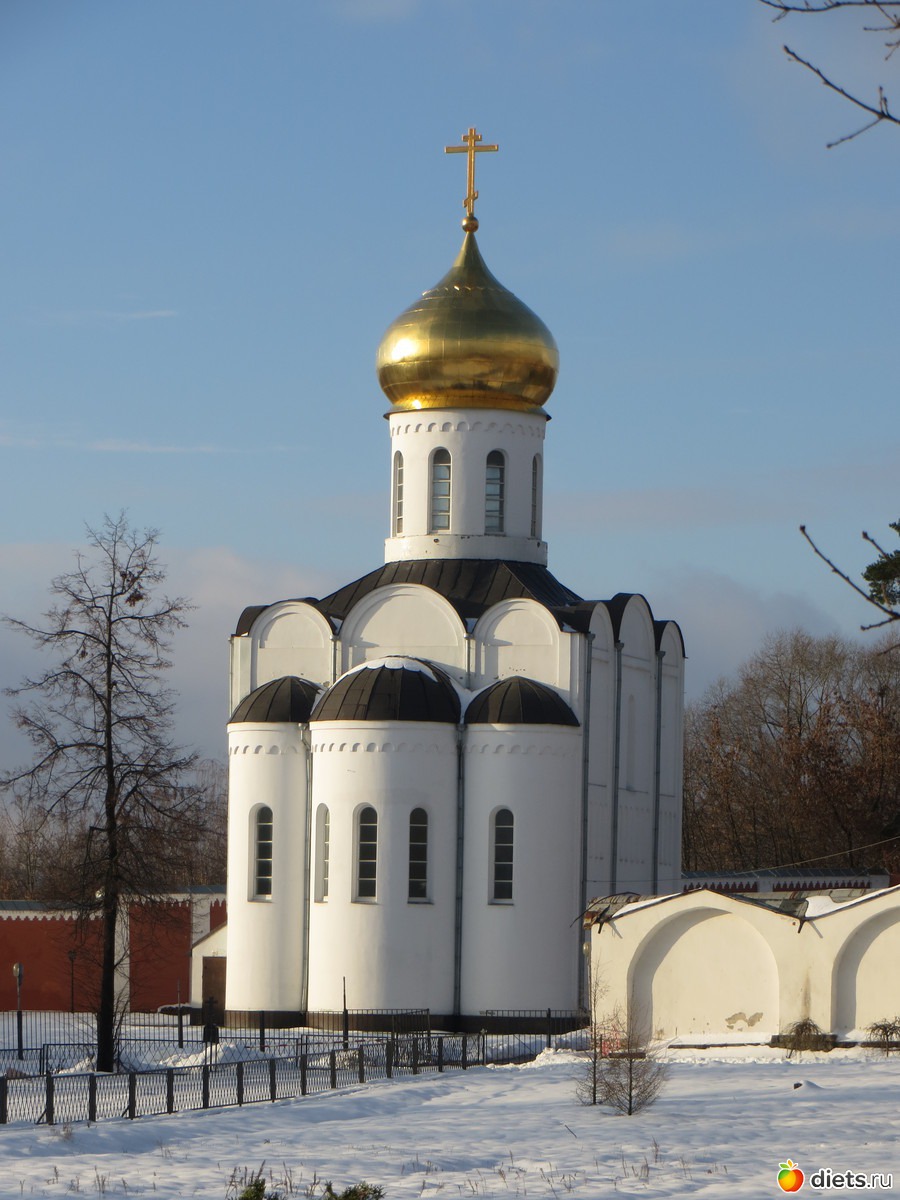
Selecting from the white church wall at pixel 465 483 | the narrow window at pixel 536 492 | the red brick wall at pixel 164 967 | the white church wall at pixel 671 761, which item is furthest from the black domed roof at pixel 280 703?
the red brick wall at pixel 164 967

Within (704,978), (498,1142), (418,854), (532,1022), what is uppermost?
(418,854)

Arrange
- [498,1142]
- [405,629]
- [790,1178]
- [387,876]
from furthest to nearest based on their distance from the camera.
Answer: [405,629], [387,876], [498,1142], [790,1178]

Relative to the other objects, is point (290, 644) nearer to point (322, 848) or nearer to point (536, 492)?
point (322, 848)

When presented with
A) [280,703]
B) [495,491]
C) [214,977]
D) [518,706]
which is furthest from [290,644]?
[214,977]

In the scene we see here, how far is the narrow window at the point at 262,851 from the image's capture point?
106ft

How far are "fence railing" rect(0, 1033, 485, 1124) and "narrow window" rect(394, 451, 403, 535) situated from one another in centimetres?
1084

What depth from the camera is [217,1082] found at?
23.2 metres

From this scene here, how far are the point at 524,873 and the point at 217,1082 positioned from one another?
8.74m

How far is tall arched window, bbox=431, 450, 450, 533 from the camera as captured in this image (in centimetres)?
3462

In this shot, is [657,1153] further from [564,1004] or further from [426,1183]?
[564,1004]

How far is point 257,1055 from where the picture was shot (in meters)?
27.1

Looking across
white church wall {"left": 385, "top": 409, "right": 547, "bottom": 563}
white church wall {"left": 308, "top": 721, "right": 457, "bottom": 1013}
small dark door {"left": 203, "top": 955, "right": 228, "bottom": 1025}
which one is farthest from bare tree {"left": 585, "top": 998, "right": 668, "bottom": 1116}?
small dark door {"left": 203, "top": 955, "right": 228, "bottom": 1025}

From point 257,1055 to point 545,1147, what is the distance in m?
9.18

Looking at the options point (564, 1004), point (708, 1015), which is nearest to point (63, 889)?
point (564, 1004)
